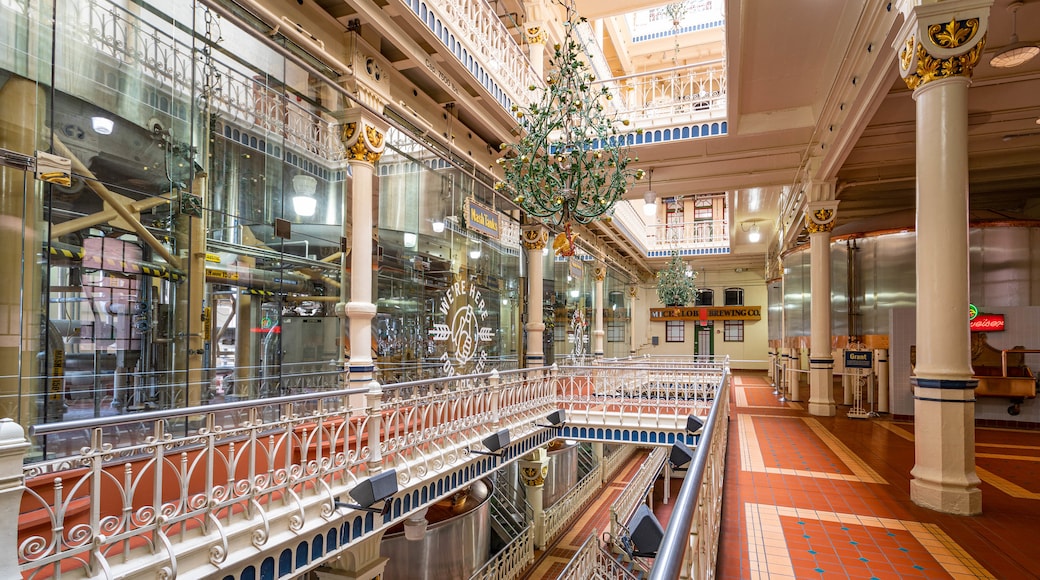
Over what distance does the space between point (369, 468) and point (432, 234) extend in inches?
167

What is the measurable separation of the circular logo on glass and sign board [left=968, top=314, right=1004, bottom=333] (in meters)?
8.74

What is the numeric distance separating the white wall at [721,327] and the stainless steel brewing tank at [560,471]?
12609 millimetres

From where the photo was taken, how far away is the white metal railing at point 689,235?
2198 cm

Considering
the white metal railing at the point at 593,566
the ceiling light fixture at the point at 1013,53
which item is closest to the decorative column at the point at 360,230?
the white metal railing at the point at 593,566

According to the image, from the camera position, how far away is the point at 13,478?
2316 mm

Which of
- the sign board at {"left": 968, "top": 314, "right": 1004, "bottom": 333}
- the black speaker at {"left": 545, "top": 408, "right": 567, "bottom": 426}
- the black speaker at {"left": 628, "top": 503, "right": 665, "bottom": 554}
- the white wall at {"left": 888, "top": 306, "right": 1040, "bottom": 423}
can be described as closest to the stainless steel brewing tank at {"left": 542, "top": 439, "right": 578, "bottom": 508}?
the black speaker at {"left": 545, "top": 408, "right": 567, "bottom": 426}

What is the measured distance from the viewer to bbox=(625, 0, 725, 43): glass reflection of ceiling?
15.7 meters

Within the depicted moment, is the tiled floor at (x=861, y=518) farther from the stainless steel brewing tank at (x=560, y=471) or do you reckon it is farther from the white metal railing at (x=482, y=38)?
the stainless steel brewing tank at (x=560, y=471)

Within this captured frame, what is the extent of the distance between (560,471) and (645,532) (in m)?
12.5

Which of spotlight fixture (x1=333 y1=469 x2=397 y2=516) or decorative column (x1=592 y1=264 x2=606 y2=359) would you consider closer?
spotlight fixture (x1=333 y1=469 x2=397 y2=516)

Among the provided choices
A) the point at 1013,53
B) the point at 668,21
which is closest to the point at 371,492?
the point at 1013,53

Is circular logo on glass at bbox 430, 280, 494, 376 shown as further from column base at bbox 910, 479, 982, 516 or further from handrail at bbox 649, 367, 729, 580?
handrail at bbox 649, 367, 729, 580

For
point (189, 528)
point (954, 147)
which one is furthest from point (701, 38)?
point (189, 528)

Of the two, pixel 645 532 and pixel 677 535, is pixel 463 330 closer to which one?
pixel 645 532
